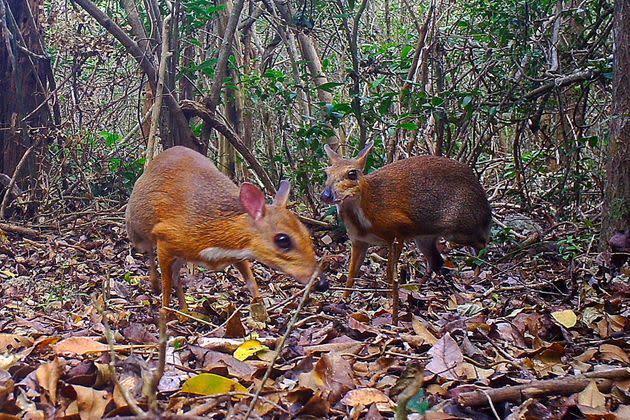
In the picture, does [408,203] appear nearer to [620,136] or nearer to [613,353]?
[620,136]

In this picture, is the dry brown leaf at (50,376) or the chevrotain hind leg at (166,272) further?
the chevrotain hind leg at (166,272)

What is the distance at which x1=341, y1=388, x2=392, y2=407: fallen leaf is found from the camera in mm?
2684

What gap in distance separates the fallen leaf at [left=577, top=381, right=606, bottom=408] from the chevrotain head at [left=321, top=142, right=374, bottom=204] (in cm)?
391

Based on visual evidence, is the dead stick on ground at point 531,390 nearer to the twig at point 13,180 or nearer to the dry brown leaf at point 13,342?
the dry brown leaf at point 13,342

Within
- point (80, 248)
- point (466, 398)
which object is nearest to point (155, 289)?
point (80, 248)

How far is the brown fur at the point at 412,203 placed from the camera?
667 centimetres

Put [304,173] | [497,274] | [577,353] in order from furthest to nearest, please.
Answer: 1. [304,173]
2. [497,274]
3. [577,353]

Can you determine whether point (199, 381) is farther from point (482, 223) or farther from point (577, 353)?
point (482, 223)

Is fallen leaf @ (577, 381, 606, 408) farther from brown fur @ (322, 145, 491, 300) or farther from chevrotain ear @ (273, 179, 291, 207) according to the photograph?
brown fur @ (322, 145, 491, 300)

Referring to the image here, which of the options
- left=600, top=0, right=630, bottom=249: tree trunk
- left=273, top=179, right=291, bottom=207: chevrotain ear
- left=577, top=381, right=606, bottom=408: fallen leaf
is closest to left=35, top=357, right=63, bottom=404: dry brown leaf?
left=577, top=381, right=606, bottom=408: fallen leaf

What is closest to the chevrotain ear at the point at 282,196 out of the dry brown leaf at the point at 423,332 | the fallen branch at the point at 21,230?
the dry brown leaf at the point at 423,332

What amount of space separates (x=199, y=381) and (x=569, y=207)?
6519mm

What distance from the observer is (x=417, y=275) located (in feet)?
23.0

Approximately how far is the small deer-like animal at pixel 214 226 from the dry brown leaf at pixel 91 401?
215 cm
